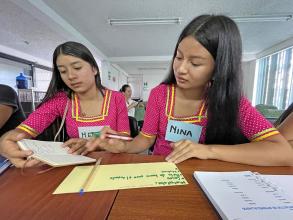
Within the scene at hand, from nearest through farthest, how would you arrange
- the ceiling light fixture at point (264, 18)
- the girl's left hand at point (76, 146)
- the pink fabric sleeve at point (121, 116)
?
the girl's left hand at point (76, 146) < the pink fabric sleeve at point (121, 116) < the ceiling light fixture at point (264, 18)

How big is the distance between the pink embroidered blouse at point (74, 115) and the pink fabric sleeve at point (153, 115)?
25 cm

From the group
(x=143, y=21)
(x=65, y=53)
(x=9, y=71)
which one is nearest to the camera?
(x=65, y=53)

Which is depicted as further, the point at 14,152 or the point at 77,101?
the point at 77,101

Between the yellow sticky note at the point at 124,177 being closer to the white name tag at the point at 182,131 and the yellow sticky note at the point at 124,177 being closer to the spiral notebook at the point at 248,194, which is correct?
the spiral notebook at the point at 248,194

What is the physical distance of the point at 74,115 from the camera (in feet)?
3.82

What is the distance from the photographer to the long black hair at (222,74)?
78 centimetres

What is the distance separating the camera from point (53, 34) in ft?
13.7

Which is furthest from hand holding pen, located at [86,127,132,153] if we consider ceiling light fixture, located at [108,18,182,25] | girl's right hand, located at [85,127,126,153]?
ceiling light fixture, located at [108,18,182,25]

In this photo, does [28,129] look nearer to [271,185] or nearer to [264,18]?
[271,185]

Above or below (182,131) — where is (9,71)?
above

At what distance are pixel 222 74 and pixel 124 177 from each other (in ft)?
1.97

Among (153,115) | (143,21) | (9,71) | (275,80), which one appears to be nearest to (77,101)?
(153,115)

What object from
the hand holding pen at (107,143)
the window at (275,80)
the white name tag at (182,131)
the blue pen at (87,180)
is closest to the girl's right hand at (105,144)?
the hand holding pen at (107,143)

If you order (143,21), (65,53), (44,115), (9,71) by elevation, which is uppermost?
(143,21)
